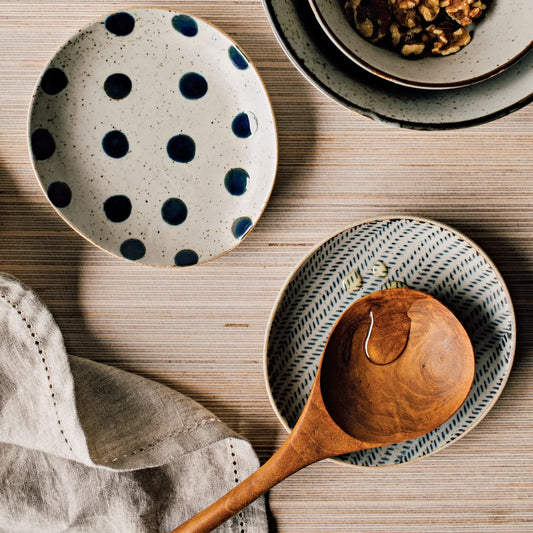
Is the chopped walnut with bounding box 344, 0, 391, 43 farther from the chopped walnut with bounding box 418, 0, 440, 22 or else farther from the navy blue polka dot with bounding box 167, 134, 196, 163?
the navy blue polka dot with bounding box 167, 134, 196, 163

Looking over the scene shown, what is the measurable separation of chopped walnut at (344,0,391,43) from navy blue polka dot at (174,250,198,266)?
252 millimetres

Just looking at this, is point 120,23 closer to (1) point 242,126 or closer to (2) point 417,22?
(1) point 242,126

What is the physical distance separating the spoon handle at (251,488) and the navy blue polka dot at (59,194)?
0.31 meters

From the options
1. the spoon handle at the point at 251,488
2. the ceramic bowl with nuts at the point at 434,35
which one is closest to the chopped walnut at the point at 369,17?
the ceramic bowl with nuts at the point at 434,35

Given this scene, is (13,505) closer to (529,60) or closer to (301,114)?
(301,114)

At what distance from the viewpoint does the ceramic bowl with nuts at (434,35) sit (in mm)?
446

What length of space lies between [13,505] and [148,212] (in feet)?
1.09

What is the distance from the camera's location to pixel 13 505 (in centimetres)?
57

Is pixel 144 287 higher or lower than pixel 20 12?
lower

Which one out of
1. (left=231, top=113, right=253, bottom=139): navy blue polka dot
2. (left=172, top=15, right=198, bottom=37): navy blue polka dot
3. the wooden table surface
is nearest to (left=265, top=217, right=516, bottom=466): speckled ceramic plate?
the wooden table surface

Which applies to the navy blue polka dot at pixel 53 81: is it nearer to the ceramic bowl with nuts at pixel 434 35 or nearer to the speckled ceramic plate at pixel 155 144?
the speckled ceramic plate at pixel 155 144

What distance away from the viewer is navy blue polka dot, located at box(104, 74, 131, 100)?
542mm

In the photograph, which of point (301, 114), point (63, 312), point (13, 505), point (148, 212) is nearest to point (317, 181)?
point (301, 114)

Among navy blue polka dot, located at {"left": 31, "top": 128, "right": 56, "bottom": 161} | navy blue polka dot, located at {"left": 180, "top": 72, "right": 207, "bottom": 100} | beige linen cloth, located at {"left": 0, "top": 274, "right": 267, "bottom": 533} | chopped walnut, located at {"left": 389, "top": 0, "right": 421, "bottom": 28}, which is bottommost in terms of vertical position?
beige linen cloth, located at {"left": 0, "top": 274, "right": 267, "bottom": 533}
